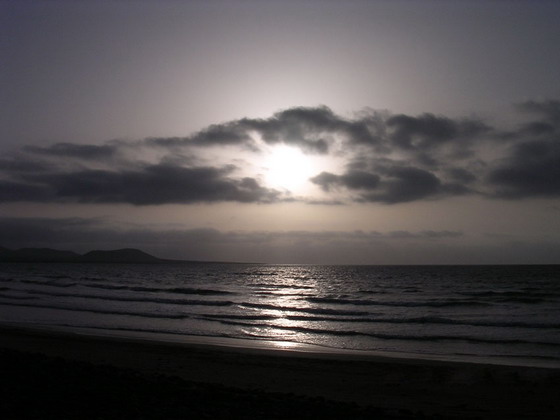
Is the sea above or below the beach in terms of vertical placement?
below

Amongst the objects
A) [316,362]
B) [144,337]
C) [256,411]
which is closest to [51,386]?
[256,411]

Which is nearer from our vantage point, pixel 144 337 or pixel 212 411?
pixel 212 411

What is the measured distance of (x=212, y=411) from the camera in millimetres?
8070

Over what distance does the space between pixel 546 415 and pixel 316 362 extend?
699cm

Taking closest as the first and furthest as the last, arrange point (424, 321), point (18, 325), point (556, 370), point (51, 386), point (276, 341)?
point (51, 386) < point (556, 370) < point (276, 341) < point (18, 325) < point (424, 321)

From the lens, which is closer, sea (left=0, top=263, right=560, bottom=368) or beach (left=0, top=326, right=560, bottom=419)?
beach (left=0, top=326, right=560, bottom=419)

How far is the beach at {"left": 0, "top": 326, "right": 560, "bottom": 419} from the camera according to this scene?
8.20 meters

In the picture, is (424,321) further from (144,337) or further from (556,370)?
(144,337)

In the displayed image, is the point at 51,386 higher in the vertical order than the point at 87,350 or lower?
higher

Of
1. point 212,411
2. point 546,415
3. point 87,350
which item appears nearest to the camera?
point 212,411

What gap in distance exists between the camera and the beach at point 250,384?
820cm

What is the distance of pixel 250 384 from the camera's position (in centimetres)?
1222

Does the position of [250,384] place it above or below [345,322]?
above

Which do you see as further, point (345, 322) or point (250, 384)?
point (345, 322)
